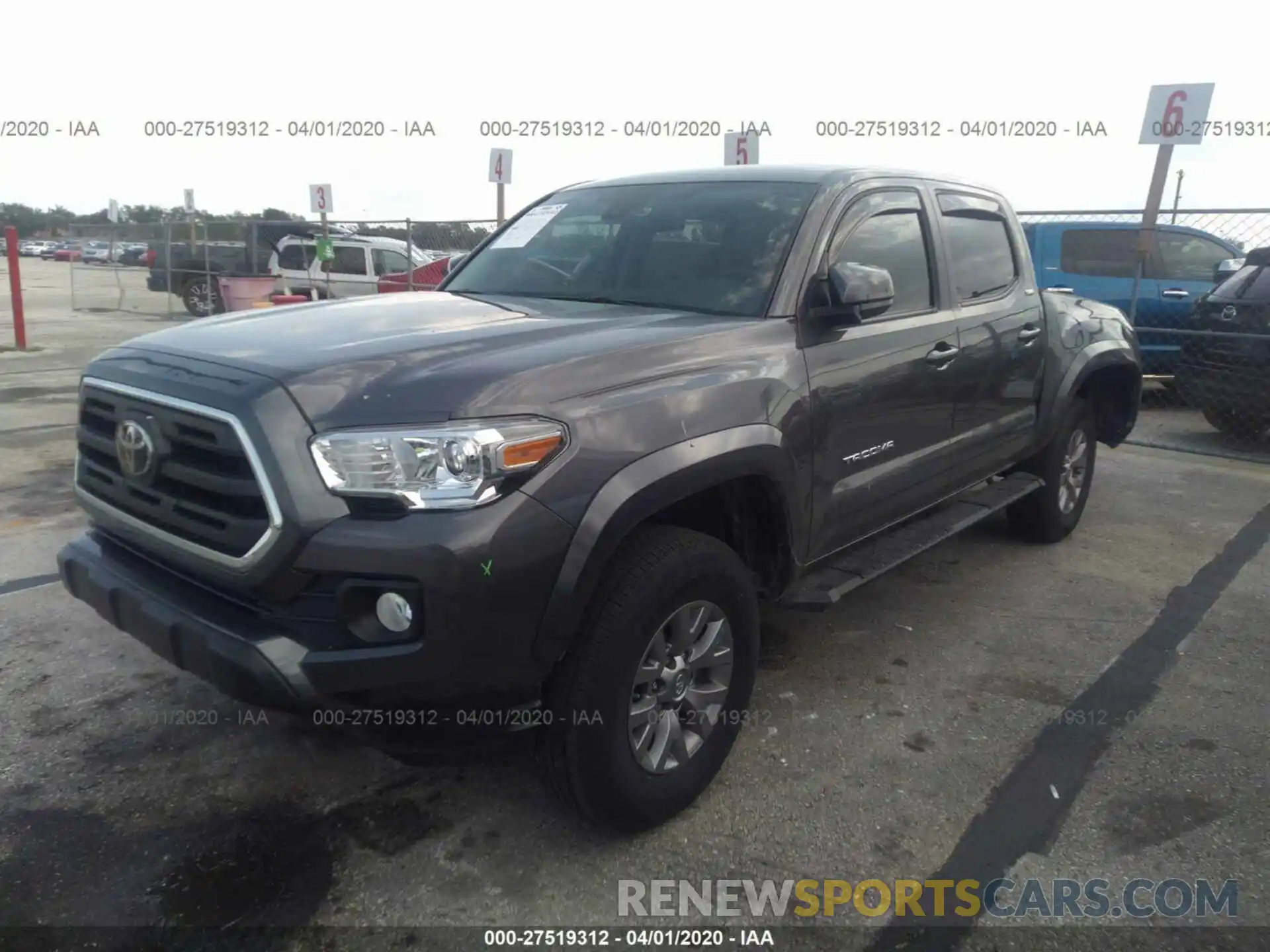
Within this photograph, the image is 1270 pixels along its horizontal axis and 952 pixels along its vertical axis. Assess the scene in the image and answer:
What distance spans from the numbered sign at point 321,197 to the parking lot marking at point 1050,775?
45.0ft

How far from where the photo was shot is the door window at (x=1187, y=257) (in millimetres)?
10141

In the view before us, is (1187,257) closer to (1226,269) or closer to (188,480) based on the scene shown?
(1226,269)

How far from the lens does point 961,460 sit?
427 centimetres

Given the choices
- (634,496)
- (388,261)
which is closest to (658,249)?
(634,496)

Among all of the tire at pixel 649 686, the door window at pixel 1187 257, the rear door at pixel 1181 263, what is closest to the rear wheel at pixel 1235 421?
the rear door at pixel 1181 263

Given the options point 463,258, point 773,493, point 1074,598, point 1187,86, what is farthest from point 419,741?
point 1187,86

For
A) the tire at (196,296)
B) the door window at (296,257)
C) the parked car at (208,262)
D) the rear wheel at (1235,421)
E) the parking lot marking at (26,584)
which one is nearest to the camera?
the parking lot marking at (26,584)

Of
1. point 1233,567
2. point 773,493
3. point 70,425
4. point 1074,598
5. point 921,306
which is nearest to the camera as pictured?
point 773,493

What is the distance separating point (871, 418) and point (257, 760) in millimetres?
2357

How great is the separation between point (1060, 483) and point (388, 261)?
13.5 metres

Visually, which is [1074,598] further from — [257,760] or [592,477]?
[257,760]

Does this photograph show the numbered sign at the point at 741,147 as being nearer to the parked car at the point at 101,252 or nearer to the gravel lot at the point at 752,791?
the gravel lot at the point at 752,791

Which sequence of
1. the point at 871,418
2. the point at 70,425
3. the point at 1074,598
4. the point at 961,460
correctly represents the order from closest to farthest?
1. the point at 871,418
2. the point at 961,460
3. the point at 1074,598
4. the point at 70,425

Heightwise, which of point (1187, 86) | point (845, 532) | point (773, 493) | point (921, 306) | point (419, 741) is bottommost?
point (419, 741)
